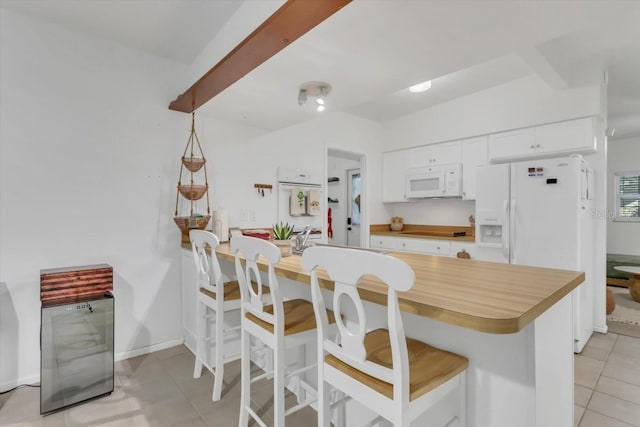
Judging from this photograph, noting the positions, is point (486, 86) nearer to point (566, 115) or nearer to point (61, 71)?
point (566, 115)

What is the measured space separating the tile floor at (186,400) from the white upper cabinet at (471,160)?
2.02 metres

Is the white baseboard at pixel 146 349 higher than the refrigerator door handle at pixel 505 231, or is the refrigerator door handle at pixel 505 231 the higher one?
the refrigerator door handle at pixel 505 231

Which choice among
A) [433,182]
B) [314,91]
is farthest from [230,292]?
[433,182]

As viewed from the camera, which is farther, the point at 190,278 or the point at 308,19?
the point at 190,278

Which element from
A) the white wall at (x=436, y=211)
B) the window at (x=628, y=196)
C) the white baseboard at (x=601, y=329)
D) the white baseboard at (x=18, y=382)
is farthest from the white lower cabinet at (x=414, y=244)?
the window at (x=628, y=196)

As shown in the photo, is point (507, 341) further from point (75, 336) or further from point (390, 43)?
point (75, 336)

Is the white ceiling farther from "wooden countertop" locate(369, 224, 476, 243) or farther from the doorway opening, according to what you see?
the doorway opening

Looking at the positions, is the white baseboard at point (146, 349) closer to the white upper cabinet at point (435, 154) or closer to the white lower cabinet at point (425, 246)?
the white lower cabinet at point (425, 246)

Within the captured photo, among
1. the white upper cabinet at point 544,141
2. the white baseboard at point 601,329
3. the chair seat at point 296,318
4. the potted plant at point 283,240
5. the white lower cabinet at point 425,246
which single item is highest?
the white upper cabinet at point 544,141

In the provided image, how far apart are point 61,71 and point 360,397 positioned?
2917mm

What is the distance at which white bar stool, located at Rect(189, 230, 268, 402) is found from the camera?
1947mm

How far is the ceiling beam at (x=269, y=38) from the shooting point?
132cm

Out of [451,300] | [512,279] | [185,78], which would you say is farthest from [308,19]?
[185,78]

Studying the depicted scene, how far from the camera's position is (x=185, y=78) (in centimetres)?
285
